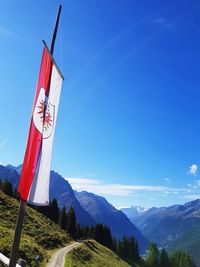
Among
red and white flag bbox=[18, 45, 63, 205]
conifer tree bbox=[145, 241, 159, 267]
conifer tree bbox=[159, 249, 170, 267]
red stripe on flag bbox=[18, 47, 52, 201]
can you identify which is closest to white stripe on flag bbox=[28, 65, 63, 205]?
red and white flag bbox=[18, 45, 63, 205]

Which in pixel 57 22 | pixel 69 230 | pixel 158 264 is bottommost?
pixel 158 264

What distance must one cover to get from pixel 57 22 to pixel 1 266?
9.71 meters

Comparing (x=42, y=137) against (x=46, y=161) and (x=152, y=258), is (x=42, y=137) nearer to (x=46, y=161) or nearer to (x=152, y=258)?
(x=46, y=161)

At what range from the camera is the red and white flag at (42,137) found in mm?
10859

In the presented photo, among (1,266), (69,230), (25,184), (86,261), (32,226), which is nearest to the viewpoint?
(25,184)

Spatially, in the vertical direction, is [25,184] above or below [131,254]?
above

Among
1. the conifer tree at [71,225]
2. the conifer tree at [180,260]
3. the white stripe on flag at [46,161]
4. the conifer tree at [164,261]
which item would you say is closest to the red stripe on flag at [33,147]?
the white stripe on flag at [46,161]

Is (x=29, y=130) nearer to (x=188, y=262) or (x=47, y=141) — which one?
(x=47, y=141)

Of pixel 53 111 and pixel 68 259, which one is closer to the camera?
pixel 53 111

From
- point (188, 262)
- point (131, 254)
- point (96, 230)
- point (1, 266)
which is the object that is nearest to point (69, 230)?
point (96, 230)

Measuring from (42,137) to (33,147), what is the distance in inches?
17.1

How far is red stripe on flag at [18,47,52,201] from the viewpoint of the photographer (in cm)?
1083

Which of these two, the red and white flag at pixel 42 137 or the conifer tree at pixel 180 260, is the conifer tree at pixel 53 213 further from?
the red and white flag at pixel 42 137

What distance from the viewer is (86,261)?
90.6m
